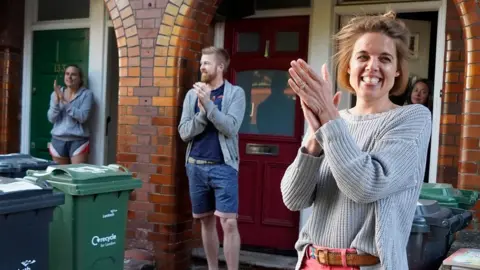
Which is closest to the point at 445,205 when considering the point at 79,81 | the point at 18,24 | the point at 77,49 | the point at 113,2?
the point at 113,2

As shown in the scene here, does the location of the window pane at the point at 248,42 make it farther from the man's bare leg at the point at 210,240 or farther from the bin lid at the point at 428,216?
the bin lid at the point at 428,216

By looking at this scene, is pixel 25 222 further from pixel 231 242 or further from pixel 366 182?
Result: pixel 366 182

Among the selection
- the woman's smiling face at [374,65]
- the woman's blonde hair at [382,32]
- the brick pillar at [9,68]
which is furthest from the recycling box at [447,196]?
the brick pillar at [9,68]

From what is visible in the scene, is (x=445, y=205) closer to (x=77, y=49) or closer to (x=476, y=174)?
(x=476, y=174)

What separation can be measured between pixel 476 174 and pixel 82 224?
9.06ft

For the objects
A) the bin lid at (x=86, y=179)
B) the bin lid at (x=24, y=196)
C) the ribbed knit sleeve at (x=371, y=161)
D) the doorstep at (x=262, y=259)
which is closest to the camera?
the ribbed knit sleeve at (x=371, y=161)

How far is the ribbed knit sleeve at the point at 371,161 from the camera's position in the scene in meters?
1.57

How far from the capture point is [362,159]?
158 centimetres

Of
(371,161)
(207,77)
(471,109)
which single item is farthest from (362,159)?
(207,77)

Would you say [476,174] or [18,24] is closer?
[476,174]

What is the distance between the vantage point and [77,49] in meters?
6.38

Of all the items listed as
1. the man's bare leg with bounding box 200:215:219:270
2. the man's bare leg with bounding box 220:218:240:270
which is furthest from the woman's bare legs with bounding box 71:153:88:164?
the man's bare leg with bounding box 220:218:240:270

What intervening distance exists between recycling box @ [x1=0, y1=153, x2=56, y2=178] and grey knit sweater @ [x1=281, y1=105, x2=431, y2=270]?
9.31ft

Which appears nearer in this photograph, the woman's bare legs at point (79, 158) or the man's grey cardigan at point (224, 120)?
the man's grey cardigan at point (224, 120)
